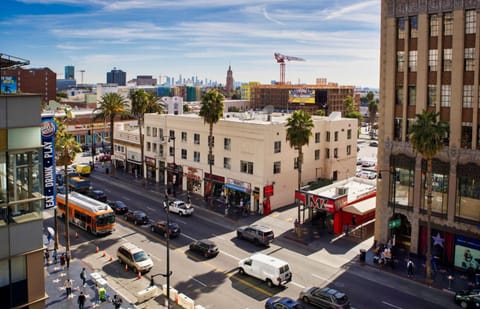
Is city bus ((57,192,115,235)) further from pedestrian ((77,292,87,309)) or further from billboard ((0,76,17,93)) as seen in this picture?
billboard ((0,76,17,93))

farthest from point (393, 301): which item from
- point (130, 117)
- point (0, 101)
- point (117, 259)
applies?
point (130, 117)

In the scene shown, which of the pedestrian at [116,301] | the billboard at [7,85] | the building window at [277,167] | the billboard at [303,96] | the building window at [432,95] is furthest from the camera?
the billboard at [303,96]

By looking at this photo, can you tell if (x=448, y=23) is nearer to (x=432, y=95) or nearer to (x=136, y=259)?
(x=432, y=95)

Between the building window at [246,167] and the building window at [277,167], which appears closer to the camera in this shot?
the building window at [277,167]

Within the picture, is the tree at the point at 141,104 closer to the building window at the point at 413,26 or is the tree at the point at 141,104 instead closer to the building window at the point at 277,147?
the building window at the point at 277,147

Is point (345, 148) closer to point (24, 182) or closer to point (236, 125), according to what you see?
point (236, 125)

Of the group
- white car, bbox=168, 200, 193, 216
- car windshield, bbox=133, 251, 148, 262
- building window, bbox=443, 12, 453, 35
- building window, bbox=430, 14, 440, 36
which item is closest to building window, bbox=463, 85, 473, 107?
building window, bbox=443, 12, 453, 35

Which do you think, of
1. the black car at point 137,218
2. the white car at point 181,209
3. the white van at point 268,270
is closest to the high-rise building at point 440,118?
the white van at point 268,270

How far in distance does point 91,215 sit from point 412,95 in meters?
34.3

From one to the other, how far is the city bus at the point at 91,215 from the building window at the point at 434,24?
36.0 m

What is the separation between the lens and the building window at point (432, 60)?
130ft

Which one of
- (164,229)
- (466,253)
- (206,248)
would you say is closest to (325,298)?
(206,248)

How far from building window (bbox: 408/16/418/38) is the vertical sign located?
32017mm

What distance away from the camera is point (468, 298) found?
30984 millimetres
